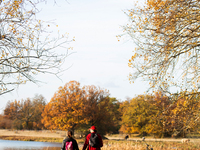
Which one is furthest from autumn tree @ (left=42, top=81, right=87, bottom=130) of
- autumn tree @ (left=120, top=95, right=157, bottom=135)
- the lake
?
autumn tree @ (left=120, top=95, right=157, bottom=135)

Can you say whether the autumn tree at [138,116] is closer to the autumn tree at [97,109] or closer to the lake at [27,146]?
the autumn tree at [97,109]

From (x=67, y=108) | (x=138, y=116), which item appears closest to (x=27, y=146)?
(x=67, y=108)

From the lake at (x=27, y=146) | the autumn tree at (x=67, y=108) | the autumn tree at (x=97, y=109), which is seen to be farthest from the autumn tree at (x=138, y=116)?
the lake at (x=27, y=146)

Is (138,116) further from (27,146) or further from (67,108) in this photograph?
(27,146)

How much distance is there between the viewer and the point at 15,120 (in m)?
62.3

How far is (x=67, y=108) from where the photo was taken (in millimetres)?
37406

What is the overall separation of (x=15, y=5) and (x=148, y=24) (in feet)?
16.1

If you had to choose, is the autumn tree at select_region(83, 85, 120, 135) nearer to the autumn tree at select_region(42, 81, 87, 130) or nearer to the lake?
the autumn tree at select_region(42, 81, 87, 130)

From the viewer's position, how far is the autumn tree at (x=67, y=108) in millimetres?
36938

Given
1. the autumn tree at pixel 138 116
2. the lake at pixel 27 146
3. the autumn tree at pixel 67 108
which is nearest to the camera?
the lake at pixel 27 146

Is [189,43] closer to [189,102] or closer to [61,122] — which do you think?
[189,102]

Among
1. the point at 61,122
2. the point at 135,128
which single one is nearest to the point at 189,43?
the point at 61,122

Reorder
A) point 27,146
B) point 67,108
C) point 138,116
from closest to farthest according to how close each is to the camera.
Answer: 1. point 27,146
2. point 67,108
3. point 138,116

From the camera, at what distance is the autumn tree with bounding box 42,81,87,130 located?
121 ft
